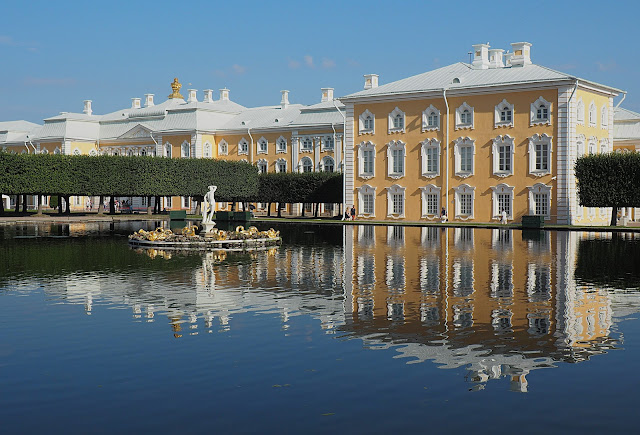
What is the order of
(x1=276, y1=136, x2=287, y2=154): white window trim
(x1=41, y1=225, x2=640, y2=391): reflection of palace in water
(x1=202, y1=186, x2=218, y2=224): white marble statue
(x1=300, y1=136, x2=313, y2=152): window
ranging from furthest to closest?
(x1=276, y1=136, x2=287, y2=154): white window trim, (x1=300, y1=136, x2=313, y2=152): window, (x1=202, y1=186, x2=218, y2=224): white marble statue, (x1=41, y1=225, x2=640, y2=391): reflection of palace in water

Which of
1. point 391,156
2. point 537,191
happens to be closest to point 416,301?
point 537,191

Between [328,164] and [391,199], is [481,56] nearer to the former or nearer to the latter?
[391,199]

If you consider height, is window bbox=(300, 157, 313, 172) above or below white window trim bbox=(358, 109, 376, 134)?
below

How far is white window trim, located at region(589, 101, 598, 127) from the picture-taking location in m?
64.0

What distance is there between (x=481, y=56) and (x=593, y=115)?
35.0 feet

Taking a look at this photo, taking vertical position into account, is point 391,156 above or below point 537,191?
above

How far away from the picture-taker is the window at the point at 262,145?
93562 millimetres

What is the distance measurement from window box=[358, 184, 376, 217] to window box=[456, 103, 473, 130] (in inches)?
377

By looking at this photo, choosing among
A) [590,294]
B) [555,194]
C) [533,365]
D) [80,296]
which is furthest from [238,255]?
[555,194]

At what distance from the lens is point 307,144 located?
89.8m

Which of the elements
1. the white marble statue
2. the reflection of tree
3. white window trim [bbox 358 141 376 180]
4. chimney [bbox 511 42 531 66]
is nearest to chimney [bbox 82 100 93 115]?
white window trim [bbox 358 141 376 180]

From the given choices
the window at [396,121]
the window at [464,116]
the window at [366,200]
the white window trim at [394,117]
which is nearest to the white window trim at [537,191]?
the window at [464,116]

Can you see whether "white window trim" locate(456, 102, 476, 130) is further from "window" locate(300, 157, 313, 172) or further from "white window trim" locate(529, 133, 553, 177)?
"window" locate(300, 157, 313, 172)

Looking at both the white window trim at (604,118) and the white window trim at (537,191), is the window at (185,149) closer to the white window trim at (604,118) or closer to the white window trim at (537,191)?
the white window trim at (537,191)
